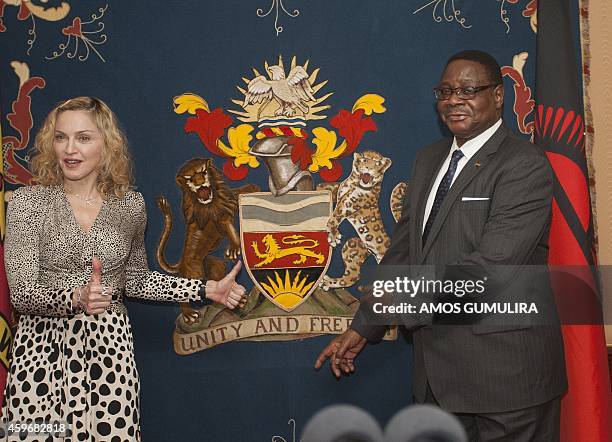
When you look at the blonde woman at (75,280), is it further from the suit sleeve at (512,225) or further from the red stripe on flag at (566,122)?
the red stripe on flag at (566,122)

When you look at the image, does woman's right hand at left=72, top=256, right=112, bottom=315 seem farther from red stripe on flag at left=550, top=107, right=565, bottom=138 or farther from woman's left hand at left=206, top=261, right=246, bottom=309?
red stripe on flag at left=550, top=107, right=565, bottom=138

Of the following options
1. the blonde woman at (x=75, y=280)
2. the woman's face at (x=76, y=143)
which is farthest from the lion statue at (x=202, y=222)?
the woman's face at (x=76, y=143)

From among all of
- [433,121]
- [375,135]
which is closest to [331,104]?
[375,135]

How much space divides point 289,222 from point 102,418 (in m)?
1.14

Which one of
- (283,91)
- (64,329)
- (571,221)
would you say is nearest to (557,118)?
(571,221)

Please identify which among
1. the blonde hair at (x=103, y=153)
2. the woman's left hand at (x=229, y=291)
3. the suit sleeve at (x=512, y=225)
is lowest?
the woman's left hand at (x=229, y=291)

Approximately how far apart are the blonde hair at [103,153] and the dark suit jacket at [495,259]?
113 centimetres

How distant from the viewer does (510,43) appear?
10.5 ft

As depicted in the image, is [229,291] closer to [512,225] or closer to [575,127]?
[512,225]

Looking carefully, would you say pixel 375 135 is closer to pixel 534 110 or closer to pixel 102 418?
pixel 534 110

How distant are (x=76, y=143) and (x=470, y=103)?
140 centimetres

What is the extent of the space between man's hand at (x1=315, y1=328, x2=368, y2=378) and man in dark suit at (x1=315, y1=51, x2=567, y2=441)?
14.6 inches

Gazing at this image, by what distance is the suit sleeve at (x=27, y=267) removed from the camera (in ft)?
7.85

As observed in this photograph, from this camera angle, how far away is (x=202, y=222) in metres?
3.16
